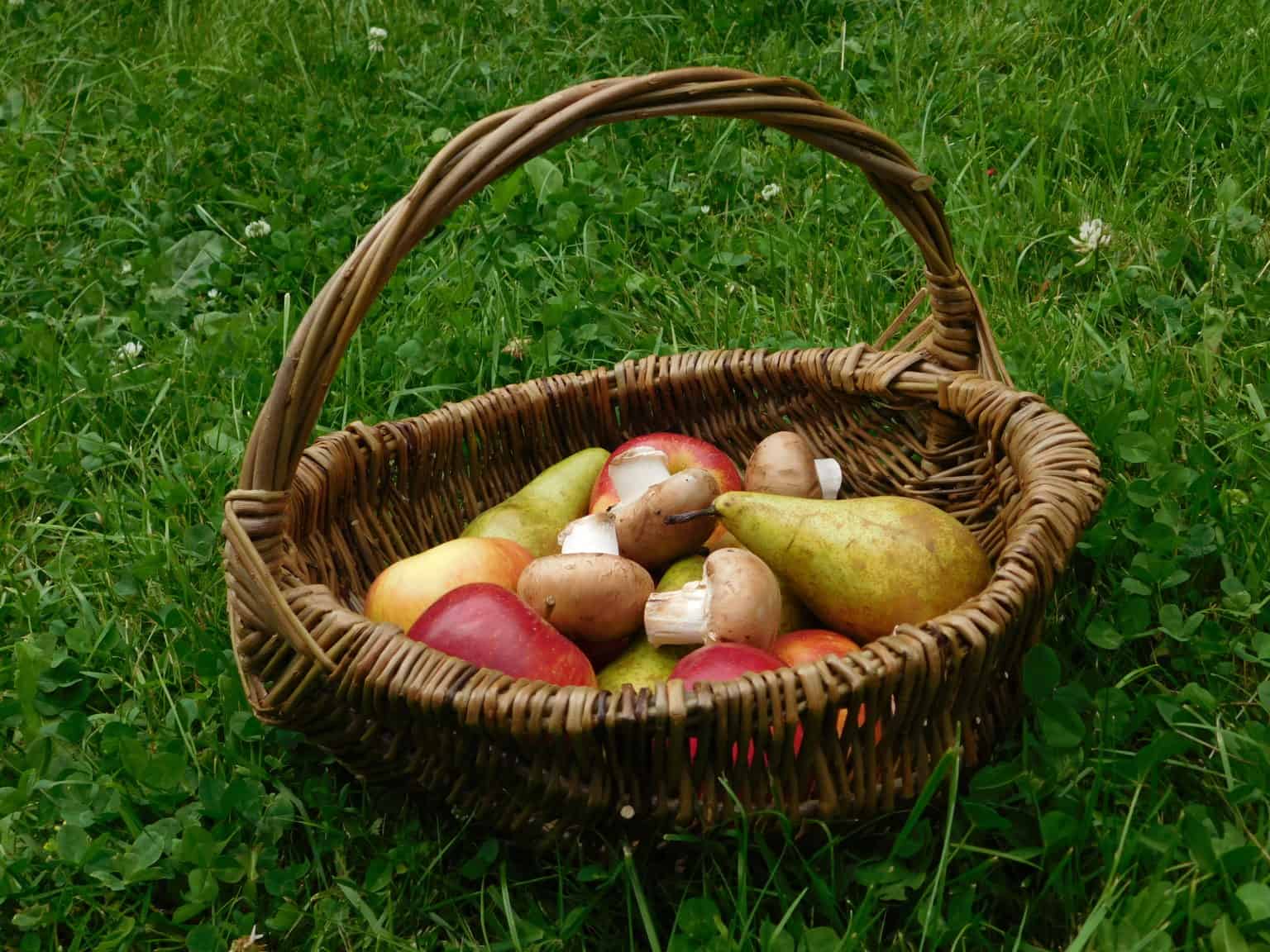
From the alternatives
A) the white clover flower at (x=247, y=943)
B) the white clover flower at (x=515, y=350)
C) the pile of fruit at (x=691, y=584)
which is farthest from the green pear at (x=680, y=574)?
the white clover flower at (x=515, y=350)

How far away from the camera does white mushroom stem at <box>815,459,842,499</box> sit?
2113 mm

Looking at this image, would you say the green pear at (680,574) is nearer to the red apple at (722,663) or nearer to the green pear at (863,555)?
the green pear at (863,555)

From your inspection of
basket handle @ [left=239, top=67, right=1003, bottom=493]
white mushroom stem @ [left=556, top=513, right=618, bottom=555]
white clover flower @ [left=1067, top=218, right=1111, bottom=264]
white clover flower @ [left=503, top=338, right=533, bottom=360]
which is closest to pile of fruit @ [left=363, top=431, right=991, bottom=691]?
white mushroom stem @ [left=556, top=513, right=618, bottom=555]

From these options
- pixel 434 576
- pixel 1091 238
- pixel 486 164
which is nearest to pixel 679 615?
pixel 434 576

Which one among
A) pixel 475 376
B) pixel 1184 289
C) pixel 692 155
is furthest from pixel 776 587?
pixel 692 155

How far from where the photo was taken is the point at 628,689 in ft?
4.43

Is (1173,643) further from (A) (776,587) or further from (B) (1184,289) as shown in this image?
(B) (1184,289)

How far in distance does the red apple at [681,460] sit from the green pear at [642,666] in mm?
363

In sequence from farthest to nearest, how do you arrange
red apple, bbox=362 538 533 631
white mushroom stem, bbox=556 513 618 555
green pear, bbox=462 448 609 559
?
green pear, bbox=462 448 609 559
white mushroom stem, bbox=556 513 618 555
red apple, bbox=362 538 533 631

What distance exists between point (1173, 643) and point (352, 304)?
1295mm

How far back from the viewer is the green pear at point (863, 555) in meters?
1.70

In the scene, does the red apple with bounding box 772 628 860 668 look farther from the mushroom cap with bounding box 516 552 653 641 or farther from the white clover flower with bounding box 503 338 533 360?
the white clover flower with bounding box 503 338 533 360

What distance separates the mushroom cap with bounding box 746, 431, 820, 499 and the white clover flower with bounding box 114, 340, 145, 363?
1.61 meters

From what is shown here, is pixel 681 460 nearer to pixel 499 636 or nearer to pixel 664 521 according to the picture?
pixel 664 521
